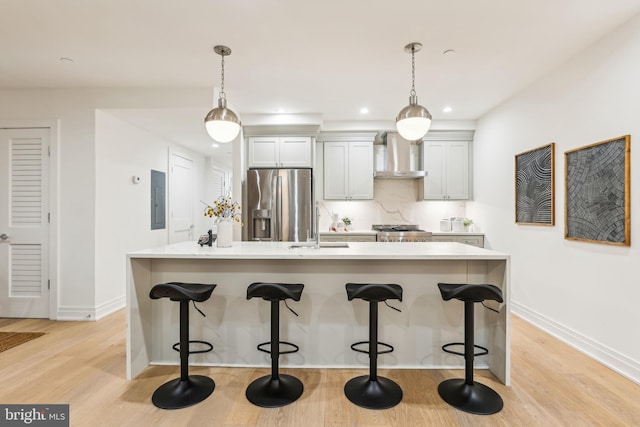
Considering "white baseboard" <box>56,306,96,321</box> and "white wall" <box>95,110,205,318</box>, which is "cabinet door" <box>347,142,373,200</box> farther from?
"white baseboard" <box>56,306,96,321</box>

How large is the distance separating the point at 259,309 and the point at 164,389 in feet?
2.62

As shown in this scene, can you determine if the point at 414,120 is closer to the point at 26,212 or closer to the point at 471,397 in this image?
the point at 471,397

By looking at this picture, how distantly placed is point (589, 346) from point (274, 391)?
264 centimetres

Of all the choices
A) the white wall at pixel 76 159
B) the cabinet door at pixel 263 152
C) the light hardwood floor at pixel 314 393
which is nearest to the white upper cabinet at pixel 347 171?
the cabinet door at pixel 263 152

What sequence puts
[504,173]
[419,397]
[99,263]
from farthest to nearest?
[504,173] < [99,263] < [419,397]

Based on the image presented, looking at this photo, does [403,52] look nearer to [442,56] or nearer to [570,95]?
[442,56]

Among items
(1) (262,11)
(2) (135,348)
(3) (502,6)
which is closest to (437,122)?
(3) (502,6)

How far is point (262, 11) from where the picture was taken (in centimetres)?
227

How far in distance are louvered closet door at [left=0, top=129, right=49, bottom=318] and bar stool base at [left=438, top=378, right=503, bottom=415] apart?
13.8 feet

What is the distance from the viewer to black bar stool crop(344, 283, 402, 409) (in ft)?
6.68

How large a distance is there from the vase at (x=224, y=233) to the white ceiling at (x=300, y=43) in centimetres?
149

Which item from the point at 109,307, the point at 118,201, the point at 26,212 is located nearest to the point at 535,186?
the point at 118,201

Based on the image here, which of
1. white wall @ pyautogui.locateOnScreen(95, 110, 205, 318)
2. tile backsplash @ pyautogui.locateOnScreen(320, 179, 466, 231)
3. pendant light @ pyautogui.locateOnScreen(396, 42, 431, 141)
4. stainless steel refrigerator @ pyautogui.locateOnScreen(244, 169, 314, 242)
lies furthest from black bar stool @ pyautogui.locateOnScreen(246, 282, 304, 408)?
tile backsplash @ pyautogui.locateOnScreen(320, 179, 466, 231)

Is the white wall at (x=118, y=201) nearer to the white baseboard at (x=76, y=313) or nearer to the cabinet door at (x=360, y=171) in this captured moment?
the white baseboard at (x=76, y=313)
